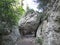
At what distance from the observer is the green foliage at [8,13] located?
4.58m

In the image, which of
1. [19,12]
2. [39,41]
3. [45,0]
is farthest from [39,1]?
[39,41]

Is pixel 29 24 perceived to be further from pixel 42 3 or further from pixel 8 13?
pixel 8 13

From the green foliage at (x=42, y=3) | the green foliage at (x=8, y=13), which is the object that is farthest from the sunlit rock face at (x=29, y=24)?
the green foliage at (x=8, y=13)

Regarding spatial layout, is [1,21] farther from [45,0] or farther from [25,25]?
[25,25]

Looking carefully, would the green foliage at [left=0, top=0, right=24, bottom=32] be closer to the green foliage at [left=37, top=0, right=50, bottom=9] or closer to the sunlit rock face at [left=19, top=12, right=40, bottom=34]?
Result: the green foliage at [left=37, top=0, right=50, bottom=9]

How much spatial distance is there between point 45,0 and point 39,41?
2.01 meters

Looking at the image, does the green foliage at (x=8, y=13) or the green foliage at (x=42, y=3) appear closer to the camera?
the green foliage at (x=8, y=13)

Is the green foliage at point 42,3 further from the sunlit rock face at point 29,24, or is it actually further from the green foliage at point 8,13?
the sunlit rock face at point 29,24

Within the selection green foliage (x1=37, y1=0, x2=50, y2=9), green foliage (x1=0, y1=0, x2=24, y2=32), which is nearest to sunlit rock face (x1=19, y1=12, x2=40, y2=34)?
green foliage (x1=37, y1=0, x2=50, y2=9)

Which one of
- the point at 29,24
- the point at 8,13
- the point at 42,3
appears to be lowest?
the point at 29,24

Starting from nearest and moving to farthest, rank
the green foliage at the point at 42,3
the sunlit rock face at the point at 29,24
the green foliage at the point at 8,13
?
the green foliage at the point at 8,13 < the green foliage at the point at 42,3 < the sunlit rock face at the point at 29,24

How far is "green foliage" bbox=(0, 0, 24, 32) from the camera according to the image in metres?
4.58

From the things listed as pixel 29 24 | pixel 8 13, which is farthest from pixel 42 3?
pixel 29 24

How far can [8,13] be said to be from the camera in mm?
4816
